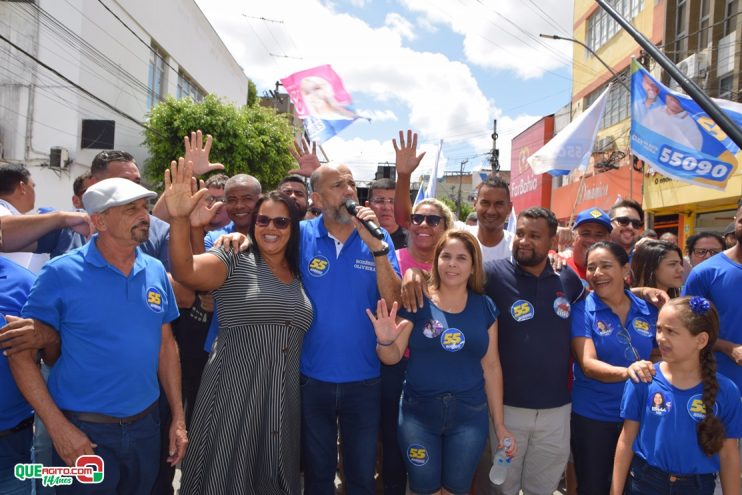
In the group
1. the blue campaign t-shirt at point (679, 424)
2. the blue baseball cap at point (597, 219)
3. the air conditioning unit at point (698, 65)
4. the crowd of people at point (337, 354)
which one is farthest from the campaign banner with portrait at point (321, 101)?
the blue campaign t-shirt at point (679, 424)

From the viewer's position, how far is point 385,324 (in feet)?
9.97

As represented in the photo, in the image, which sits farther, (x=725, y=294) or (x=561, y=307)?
(x=725, y=294)

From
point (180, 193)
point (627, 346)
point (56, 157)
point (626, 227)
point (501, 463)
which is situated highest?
point (56, 157)

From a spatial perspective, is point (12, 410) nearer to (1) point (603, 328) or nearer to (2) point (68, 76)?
(1) point (603, 328)

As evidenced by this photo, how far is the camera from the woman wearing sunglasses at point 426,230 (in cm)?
377

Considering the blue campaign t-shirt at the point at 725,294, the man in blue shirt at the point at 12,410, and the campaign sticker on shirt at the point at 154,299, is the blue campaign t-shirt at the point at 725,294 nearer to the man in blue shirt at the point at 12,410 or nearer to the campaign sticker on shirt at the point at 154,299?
the campaign sticker on shirt at the point at 154,299

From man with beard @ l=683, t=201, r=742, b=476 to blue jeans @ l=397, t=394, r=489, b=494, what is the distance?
6.00ft

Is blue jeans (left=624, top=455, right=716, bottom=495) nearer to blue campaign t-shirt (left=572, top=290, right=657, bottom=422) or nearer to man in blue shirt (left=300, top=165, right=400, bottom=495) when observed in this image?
blue campaign t-shirt (left=572, top=290, right=657, bottom=422)

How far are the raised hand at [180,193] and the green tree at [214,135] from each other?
52.9 ft

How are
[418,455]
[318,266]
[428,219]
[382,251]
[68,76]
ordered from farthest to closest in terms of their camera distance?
[68,76] < [428,219] < [318,266] < [382,251] < [418,455]

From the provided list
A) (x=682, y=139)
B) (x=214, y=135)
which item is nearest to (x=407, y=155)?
(x=682, y=139)

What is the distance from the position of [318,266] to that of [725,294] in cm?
275

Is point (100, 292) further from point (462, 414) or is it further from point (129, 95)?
point (129, 95)

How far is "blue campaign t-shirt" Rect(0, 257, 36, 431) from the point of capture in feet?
8.23
